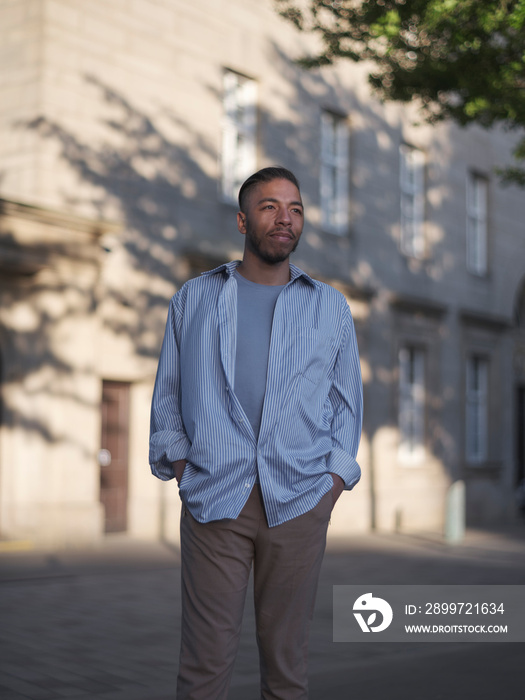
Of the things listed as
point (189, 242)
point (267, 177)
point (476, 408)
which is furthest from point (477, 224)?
point (267, 177)

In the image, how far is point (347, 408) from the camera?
3305 millimetres

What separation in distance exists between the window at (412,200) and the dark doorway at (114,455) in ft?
26.0

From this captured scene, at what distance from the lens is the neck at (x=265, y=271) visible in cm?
327

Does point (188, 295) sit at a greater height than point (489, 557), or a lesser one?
greater

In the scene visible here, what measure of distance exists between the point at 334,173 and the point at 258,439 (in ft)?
52.7

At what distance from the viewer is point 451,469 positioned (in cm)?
2062

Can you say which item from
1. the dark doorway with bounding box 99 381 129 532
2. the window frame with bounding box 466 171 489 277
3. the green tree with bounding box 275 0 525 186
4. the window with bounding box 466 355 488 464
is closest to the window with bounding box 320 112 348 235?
the window frame with bounding box 466 171 489 277

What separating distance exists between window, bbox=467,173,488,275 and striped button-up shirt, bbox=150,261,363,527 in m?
19.5

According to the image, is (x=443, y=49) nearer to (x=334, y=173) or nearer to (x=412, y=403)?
(x=334, y=173)

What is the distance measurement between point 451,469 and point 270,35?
31.3ft

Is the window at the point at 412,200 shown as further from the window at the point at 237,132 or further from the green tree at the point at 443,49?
the green tree at the point at 443,49

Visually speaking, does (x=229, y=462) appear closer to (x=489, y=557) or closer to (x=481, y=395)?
(x=489, y=557)

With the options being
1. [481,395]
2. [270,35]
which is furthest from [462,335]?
[270,35]

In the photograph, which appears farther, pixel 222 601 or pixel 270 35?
pixel 270 35
